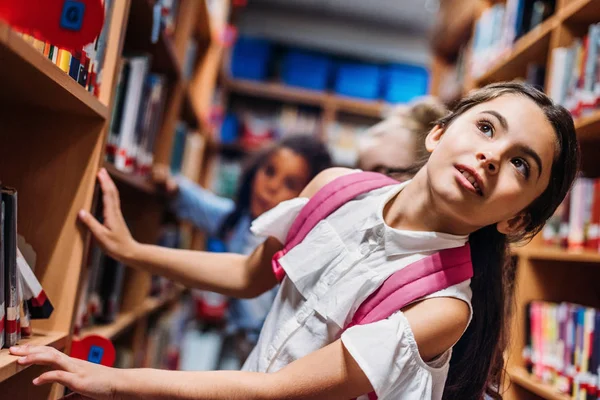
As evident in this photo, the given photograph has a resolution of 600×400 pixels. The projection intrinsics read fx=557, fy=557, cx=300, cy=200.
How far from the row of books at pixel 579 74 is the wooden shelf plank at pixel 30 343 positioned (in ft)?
4.44

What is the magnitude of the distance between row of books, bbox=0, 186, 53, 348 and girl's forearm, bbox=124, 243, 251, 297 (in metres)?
0.28

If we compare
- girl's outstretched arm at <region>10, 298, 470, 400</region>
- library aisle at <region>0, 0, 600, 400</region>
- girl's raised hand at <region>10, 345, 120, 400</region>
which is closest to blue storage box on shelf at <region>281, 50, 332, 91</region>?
library aisle at <region>0, 0, 600, 400</region>

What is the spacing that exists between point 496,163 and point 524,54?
1174mm

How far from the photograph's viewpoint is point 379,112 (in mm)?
4203

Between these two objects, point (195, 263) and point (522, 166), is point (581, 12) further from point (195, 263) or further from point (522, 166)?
point (195, 263)

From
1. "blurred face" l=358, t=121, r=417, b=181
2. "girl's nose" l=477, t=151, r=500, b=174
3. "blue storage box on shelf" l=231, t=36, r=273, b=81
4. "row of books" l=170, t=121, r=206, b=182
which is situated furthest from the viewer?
"blue storage box on shelf" l=231, t=36, r=273, b=81

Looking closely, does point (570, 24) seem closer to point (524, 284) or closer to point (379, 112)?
point (524, 284)

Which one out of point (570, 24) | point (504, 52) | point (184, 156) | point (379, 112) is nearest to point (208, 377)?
point (570, 24)

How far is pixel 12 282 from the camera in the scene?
2.76 feet

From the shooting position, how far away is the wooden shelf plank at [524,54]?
171 centimetres

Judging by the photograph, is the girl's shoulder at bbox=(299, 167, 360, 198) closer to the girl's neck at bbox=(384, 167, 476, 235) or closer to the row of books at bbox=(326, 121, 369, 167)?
the girl's neck at bbox=(384, 167, 476, 235)

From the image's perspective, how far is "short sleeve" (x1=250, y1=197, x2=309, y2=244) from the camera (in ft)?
3.64

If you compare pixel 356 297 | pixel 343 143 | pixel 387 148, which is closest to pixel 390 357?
pixel 356 297

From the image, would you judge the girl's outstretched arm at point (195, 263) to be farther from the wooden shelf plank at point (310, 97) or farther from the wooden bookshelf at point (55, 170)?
the wooden shelf plank at point (310, 97)
